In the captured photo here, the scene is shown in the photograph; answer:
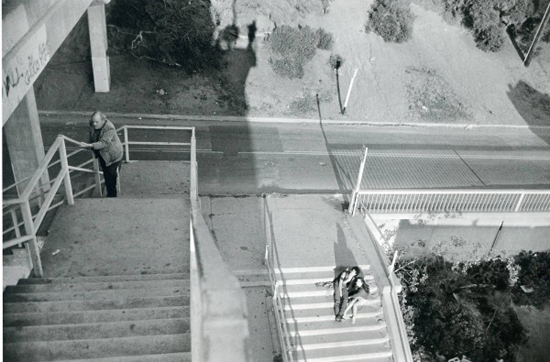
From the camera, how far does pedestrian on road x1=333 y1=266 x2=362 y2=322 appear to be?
9867 mm

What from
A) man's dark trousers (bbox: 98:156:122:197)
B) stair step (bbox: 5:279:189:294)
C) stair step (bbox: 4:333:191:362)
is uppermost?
man's dark trousers (bbox: 98:156:122:197)

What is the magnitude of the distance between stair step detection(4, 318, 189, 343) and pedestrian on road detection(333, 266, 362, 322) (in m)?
5.22

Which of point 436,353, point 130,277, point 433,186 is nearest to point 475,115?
point 433,186

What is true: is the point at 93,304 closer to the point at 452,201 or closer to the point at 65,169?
the point at 65,169

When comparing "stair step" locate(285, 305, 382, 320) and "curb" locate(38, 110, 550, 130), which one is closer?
"stair step" locate(285, 305, 382, 320)

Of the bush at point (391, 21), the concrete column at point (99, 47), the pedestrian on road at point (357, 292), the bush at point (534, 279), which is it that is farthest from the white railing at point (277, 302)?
the bush at point (391, 21)

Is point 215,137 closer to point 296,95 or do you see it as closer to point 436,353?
point 296,95

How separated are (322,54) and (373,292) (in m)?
11.8

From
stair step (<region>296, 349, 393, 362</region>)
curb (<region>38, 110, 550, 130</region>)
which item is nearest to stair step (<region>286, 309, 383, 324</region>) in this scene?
stair step (<region>296, 349, 393, 362</region>)

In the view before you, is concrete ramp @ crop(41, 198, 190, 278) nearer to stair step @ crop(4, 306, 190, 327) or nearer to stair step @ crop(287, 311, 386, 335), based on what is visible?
stair step @ crop(4, 306, 190, 327)

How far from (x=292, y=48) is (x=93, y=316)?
15.6 m

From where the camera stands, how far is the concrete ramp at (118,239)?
6270 mm

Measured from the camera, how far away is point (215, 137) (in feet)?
51.8

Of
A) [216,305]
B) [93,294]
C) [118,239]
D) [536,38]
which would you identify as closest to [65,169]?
[118,239]
